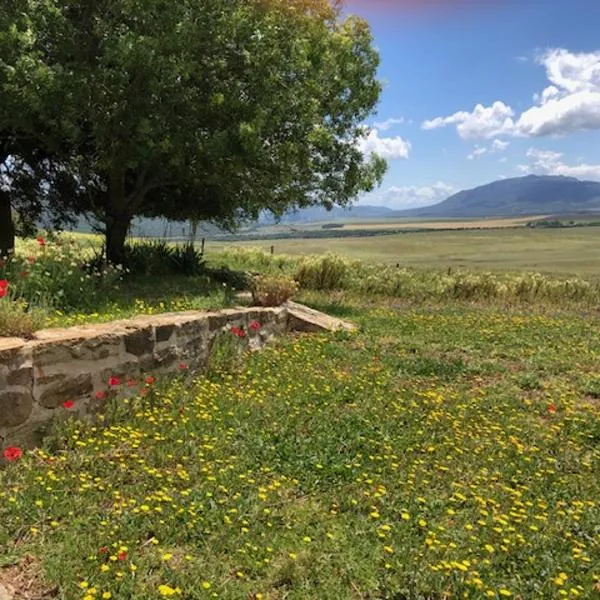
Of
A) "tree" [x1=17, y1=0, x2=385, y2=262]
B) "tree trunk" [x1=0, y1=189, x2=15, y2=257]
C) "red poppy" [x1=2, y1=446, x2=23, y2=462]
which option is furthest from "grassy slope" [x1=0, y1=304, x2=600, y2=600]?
"tree trunk" [x1=0, y1=189, x2=15, y2=257]

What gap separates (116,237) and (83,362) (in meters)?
8.85

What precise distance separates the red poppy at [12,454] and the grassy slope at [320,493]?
126mm

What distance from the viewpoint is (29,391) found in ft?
17.9

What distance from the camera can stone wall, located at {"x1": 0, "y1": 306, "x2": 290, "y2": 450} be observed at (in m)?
5.32

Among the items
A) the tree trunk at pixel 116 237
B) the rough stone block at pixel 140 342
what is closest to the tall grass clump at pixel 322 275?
the tree trunk at pixel 116 237

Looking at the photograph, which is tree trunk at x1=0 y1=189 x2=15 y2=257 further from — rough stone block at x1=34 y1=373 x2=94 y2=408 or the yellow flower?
the yellow flower

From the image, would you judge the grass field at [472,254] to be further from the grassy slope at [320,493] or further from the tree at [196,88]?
the grassy slope at [320,493]

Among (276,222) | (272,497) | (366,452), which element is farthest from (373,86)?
(272,497)

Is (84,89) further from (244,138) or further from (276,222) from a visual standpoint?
(276,222)

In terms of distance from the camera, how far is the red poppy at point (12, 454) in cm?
493

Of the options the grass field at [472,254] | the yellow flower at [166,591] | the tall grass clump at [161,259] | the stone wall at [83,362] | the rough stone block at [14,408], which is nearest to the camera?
the yellow flower at [166,591]

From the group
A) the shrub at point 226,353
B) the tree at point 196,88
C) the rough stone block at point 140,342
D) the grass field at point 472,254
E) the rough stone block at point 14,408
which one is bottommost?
the grass field at point 472,254

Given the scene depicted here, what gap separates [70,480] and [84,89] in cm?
808

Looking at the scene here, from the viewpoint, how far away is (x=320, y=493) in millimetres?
5059
